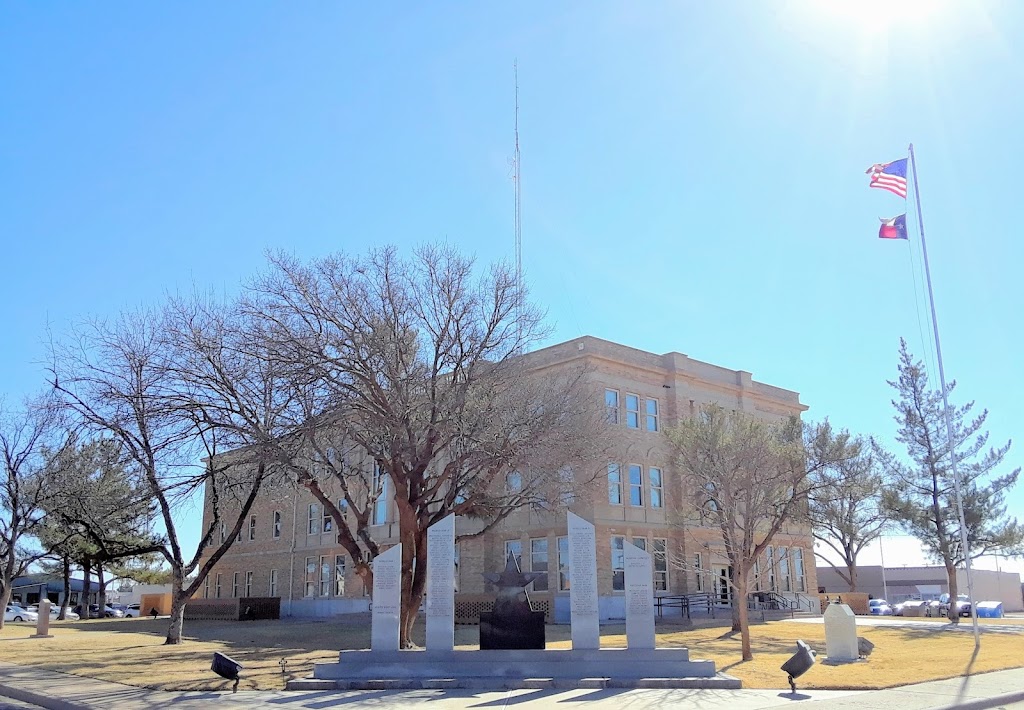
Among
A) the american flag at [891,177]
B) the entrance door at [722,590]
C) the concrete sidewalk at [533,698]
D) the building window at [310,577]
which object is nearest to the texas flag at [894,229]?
the american flag at [891,177]

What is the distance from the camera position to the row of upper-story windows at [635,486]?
35188mm

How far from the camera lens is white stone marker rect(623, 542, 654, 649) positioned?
1580 cm

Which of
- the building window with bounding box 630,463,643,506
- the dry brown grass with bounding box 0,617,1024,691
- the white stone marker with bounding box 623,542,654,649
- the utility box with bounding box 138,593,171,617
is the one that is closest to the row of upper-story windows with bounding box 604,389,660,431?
the building window with bounding box 630,463,643,506

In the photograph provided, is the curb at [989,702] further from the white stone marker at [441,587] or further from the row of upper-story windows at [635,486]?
the row of upper-story windows at [635,486]

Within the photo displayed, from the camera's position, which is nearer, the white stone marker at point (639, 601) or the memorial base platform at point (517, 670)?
the memorial base platform at point (517, 670)

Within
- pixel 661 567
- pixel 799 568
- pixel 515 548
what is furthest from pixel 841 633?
pixel 799 568

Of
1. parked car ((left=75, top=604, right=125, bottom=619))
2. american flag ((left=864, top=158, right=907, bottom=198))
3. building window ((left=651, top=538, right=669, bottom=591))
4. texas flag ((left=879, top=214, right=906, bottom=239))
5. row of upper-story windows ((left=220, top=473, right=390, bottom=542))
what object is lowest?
parked car ((left=75, top=604, right=125, bottom=619))

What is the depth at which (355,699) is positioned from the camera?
1364 centimetres

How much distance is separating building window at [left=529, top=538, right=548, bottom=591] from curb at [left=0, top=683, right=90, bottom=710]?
21.9 m

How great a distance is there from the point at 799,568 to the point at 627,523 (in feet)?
42.2

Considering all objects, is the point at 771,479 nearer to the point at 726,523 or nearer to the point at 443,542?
the point at 726,523

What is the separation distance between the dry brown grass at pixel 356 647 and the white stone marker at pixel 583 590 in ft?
9.43

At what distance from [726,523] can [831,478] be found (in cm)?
941

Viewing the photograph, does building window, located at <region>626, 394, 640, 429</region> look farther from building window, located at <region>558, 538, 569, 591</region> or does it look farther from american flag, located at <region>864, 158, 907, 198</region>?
american flag, located at <region>864, 158, 907, 198</region>
